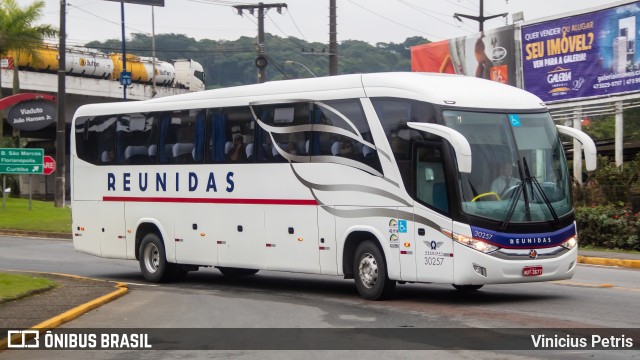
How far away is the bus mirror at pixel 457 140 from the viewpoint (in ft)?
46.8

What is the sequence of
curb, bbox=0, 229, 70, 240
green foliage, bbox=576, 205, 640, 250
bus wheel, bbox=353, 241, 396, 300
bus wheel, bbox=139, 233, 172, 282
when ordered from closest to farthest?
bus wheel, bbox=353, 241, 396, 300 < bus wheel, bbox=139, 233, 172, 282 < green foliage, bbox=576, 205, 640, 250 < curb, bbox=0, 229, 70, 240

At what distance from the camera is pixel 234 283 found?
20750 millimetres

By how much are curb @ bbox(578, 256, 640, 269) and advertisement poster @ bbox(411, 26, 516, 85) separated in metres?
14.9

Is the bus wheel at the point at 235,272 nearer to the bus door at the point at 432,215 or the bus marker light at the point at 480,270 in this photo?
the bus door at the point at 432,215

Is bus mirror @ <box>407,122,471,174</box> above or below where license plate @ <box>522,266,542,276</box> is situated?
above

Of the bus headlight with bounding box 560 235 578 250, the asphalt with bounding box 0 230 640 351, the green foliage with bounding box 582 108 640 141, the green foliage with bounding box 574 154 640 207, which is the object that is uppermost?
the green foliage with bounding box 582 108 640 141

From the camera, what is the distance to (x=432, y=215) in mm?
15289

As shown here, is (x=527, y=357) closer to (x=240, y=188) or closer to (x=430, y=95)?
(x=430, y=95)

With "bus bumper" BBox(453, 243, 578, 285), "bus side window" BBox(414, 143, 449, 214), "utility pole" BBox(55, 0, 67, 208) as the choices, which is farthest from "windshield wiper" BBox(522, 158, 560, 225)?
"utility pole" BBox(55, 0, 67, 208)

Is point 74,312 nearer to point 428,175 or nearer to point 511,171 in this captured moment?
point 428,175

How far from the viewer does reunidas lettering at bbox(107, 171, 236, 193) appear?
1933cm

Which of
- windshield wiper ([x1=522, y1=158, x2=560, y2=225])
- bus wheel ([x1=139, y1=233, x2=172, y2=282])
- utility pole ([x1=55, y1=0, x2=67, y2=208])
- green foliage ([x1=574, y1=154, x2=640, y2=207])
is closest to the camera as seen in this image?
windshield wiper ([x1=522, y1=158, x2=560, y2=225])

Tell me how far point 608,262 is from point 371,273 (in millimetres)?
10179

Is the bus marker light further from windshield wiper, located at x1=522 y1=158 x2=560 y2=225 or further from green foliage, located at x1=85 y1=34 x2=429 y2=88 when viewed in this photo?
green foliage, located at x1=85 y1=34 x2=429 y2=88
